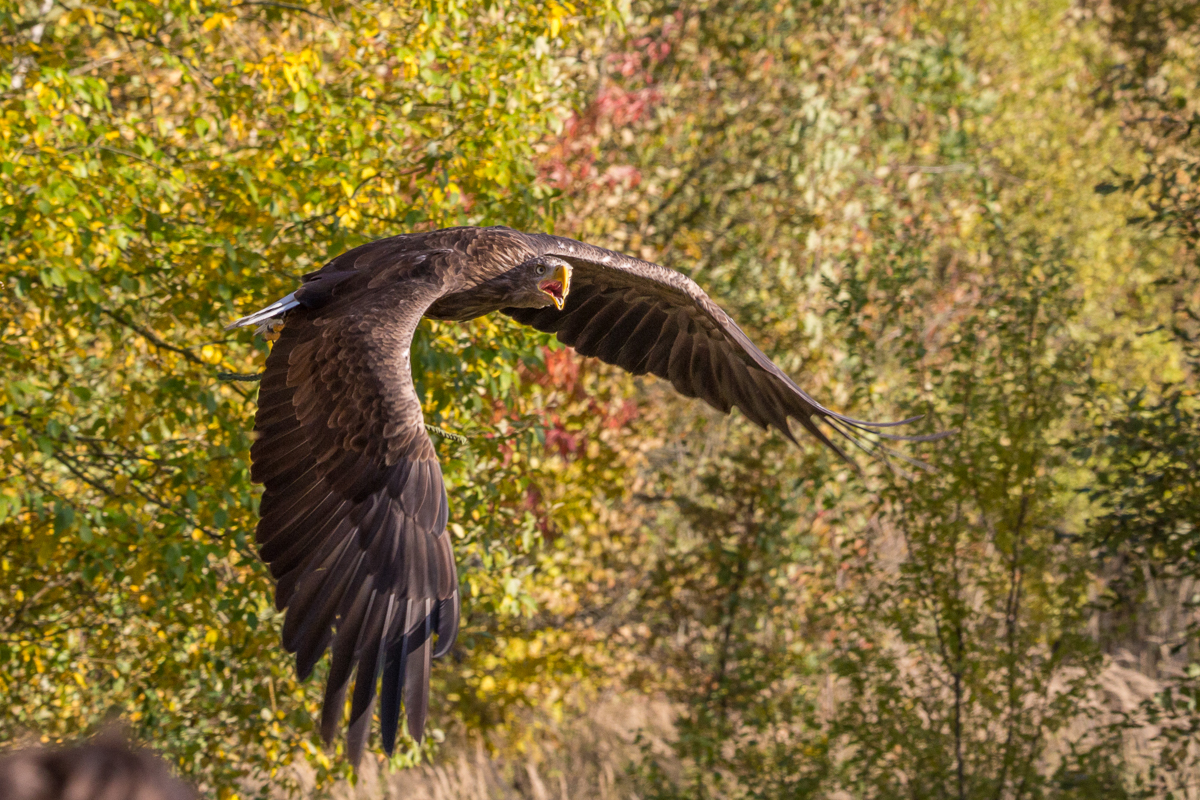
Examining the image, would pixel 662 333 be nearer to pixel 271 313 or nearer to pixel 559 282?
pixel 559 282

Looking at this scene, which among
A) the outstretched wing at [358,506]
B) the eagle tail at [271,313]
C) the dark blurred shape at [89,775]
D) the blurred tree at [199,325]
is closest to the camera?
the dark blurred shape at [89,775]

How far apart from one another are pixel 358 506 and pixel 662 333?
2.20m

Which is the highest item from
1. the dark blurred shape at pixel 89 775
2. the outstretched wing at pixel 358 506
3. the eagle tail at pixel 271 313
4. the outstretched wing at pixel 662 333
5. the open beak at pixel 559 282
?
the outstretched wing at pixel 662 333

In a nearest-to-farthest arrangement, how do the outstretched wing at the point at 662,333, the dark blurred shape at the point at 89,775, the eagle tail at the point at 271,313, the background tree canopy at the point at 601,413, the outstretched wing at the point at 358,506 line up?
the dark blurred shape at the point at 89,775
the outstretched wing at the point at 358,506
the eagle tail at the point at 271,313
the background tree canopy at the point at 601,413
the outstretched wing at the point at 662,333

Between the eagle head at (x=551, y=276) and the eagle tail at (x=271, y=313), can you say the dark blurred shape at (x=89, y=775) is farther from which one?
the eagle head at (x=551, y=276)

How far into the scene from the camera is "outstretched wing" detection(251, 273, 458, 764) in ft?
10.8

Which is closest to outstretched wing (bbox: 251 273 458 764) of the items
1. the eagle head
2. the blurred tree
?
the eagle head

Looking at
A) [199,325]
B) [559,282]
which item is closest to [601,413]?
[199,325]

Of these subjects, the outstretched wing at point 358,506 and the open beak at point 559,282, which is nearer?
the outstretched wing at point 358,506

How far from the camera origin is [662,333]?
5566mm

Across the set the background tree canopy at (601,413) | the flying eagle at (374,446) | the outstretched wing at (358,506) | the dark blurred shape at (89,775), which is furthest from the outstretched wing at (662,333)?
the dark blurred shape at (89,775)

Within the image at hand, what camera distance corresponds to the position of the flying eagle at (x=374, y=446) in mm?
3332

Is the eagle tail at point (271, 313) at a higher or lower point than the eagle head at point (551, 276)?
lower

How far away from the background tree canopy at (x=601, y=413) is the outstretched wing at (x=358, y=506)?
0.87 m
